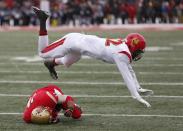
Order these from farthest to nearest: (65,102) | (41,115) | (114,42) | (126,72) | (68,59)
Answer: (68,59) → (114,42) → (126,72) → (65,102) → (41,115)

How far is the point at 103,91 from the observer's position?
9.83m

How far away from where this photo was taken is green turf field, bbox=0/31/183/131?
7.15m

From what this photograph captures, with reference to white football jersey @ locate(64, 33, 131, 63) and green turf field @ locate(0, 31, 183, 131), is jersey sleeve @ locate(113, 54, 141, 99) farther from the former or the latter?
green turf field @ locate(0, 31, 183, 131)

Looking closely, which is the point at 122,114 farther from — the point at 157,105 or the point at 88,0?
the point at 88,0

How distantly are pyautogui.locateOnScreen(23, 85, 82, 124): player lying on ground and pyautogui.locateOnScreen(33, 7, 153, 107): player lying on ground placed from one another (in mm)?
981

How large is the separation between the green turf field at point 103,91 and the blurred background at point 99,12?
12238 mm

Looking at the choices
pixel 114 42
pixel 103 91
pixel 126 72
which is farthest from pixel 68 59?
pixel 103 91

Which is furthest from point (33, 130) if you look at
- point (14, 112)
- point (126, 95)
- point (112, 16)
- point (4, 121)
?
point (112, 16)

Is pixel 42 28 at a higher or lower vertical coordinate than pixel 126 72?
higher

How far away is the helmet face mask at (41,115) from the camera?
702 centimetres

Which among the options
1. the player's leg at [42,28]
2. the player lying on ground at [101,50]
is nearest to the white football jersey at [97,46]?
the player lying on ground at [101,50]

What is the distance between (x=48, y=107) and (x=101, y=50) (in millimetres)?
1422

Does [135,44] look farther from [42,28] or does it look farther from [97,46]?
[42,28]

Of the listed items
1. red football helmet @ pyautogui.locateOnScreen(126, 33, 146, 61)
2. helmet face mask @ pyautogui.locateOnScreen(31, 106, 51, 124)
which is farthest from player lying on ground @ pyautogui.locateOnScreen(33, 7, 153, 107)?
helmet face mask @ pyautogui.locateOnScreen(31, 106, 51, 124)
